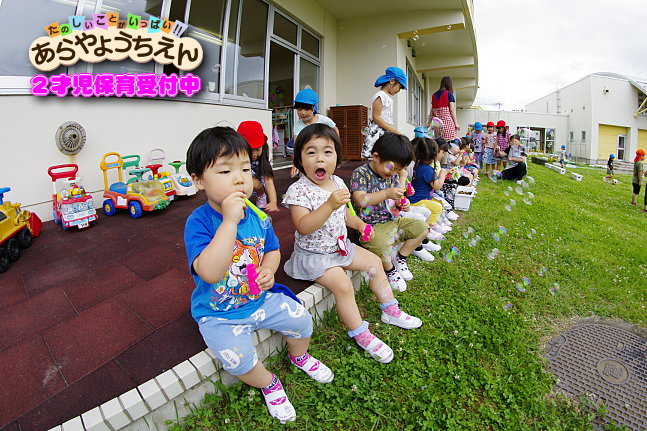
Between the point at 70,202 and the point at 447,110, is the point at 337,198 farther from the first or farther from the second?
the point at 447,110

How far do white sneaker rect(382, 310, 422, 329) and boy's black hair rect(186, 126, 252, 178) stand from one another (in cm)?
145

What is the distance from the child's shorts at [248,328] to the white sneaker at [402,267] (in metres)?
1.33

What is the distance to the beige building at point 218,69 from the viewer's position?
355cm

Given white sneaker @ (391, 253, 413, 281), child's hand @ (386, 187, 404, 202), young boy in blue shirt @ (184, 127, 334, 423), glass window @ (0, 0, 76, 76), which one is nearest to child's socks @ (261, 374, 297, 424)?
young boy in blue shirt @ (184, 127, 334, 423)

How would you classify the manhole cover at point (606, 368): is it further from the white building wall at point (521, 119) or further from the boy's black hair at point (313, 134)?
the white building wall at point (521, 119)

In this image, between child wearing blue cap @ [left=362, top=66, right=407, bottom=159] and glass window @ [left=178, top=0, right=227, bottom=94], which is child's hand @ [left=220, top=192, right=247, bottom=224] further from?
glass window @ [left=178, top=0, right=227, bottom=94]

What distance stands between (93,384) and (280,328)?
0.83 meters

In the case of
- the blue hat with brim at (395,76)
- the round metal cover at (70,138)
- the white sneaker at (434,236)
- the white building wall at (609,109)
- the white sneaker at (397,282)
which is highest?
the white building wall at (609,109)

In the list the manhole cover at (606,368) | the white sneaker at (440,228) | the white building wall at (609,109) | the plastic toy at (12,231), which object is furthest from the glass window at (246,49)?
the white building wall at (609,109)

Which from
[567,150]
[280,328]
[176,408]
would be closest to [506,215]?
[280,328]

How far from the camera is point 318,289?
2115 mm

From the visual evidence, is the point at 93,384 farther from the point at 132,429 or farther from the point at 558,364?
the point at 558,364

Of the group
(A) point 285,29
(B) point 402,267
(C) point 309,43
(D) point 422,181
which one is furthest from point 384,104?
(C) point 309,43

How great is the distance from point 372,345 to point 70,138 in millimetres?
4009
